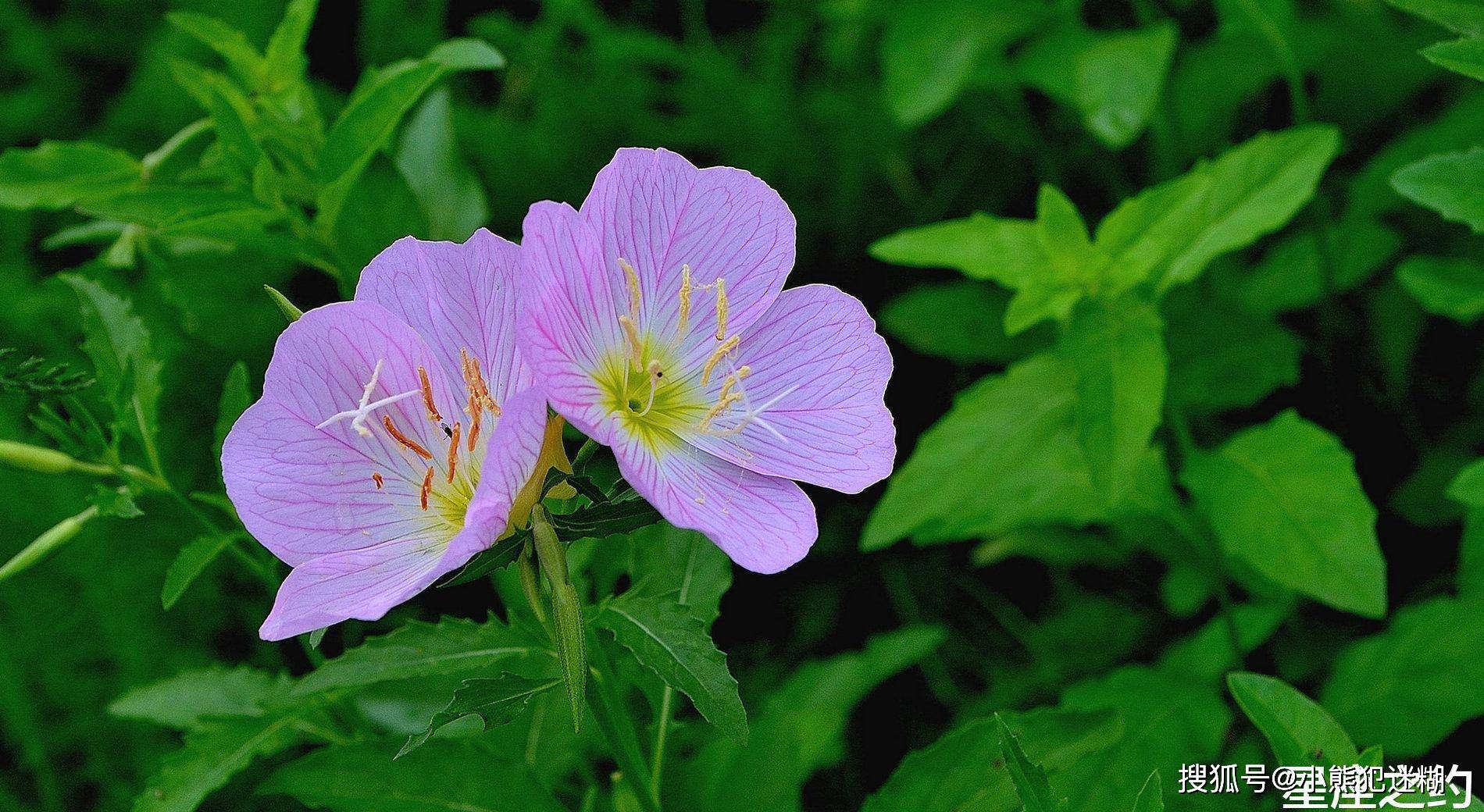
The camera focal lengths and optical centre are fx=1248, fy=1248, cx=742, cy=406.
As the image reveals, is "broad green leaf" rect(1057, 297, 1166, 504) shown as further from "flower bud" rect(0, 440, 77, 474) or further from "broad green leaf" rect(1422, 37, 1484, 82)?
"flower bud" rect(0, 440, 77, 474)

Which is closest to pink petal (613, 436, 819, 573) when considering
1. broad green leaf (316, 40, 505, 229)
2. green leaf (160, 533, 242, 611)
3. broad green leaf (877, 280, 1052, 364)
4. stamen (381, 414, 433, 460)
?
stamen (381, 414, 433, 460)

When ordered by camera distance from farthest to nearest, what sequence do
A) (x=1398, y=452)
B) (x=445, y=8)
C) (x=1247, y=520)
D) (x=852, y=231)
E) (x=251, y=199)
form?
(x=445, y=8), (x=852, y=231), (x=1398, y=452), (x=1247, y=520), (x=251, y=199)

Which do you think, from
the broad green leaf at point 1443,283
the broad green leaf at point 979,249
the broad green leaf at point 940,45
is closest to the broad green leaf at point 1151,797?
the broad green leaf at point 979,249

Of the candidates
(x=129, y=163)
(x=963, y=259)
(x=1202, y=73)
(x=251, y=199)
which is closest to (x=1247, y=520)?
(x=963, y=259)

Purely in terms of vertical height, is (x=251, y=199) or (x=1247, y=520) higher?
(x=251, y=199)

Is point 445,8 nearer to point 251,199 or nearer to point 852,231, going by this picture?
point 852,231

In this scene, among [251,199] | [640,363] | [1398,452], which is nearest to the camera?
[640,363]

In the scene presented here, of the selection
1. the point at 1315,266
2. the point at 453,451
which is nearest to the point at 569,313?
the point at 453,451

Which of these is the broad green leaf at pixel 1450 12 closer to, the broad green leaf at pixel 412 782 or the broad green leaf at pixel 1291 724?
the broad green leaf at pixel 1291 724
